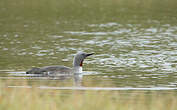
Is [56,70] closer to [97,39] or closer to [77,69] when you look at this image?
[77,69]

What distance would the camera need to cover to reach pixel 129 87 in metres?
13.6

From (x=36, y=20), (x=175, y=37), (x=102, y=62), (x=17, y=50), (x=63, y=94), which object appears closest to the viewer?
(x=63, y=94)

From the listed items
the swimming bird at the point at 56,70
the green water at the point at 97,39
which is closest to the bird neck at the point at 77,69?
the swimming bird at the point at 56,70

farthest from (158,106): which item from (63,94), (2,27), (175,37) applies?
(2,27)

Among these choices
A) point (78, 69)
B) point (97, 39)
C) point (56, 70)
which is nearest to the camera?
point (56, 70)

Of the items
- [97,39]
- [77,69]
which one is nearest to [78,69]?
[77,69]

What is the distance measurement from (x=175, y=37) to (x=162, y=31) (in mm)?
1598

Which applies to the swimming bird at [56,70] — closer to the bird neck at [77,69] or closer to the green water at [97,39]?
the bird neck at [77,69]

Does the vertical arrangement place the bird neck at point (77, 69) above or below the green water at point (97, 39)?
below

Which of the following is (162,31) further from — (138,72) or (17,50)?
(138,72)

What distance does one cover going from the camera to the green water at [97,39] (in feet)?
50.3

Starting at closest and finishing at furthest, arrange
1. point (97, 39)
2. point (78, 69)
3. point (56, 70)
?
point (56, 70) < point (78, 69) < point (97, 39)

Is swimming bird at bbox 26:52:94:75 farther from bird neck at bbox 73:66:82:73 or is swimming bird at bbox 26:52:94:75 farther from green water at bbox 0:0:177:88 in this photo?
green water at bbox 0:0:177:88

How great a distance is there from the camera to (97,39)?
2269cm
